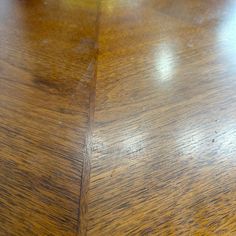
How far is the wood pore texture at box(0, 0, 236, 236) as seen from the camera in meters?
0.25

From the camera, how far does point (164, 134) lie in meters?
0.32

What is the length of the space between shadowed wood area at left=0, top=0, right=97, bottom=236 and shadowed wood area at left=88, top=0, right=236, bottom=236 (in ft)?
0.07

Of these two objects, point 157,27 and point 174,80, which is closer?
point 174,80

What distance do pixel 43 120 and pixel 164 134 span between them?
149mm

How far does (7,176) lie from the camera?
0.28 m

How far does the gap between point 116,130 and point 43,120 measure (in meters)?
0.09

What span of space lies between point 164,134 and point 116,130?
58 mm

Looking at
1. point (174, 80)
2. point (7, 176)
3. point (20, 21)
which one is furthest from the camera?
point (20, 21)

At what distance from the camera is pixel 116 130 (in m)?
0.32

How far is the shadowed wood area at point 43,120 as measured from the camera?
0.25m

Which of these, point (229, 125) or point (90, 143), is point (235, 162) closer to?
point (229, 125)

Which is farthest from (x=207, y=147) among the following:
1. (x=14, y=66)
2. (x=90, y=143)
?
(x=14, y=66)

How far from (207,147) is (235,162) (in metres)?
0.03

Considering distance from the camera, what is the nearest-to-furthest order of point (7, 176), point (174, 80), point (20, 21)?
point (7, 176) → point (174, 80) → point (20, 21)
